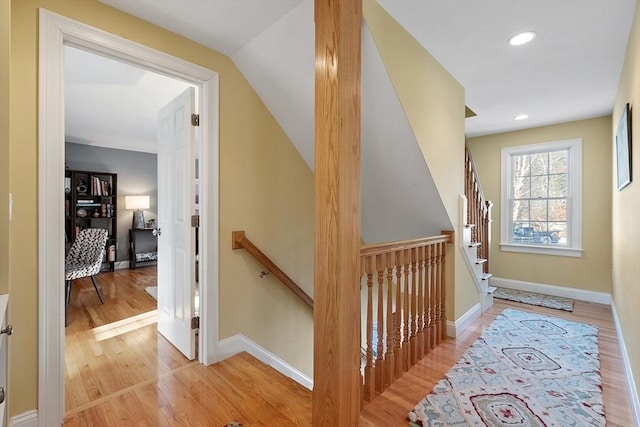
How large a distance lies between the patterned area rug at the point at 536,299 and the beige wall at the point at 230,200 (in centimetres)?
267

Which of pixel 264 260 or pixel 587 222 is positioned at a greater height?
pixel 587 222

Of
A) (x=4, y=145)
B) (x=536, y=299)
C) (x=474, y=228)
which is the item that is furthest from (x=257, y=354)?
(x=536, y=299)

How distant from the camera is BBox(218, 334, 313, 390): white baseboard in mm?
2156

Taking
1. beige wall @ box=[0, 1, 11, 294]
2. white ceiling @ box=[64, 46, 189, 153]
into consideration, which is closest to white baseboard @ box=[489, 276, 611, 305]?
white ceiling @ box=[64, 46, 189, 153]

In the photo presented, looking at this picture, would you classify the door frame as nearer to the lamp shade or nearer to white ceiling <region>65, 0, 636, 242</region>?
white ceiling <region>65, 0, 636, 242</region>

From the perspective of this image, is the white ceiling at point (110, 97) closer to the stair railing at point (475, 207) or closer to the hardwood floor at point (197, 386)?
the hardwood floor at point (197, 386)

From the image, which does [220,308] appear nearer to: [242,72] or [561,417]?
[242,72]

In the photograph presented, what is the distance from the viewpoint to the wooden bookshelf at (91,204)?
4887mm

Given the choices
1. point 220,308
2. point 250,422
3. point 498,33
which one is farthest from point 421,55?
point 250,422

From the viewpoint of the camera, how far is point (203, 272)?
6.82 feet

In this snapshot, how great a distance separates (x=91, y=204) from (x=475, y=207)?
609 cm

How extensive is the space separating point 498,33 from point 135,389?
3303 millimetres

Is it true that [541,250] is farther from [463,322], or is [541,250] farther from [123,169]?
[123,169]

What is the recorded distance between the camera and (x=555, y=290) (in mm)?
3881
